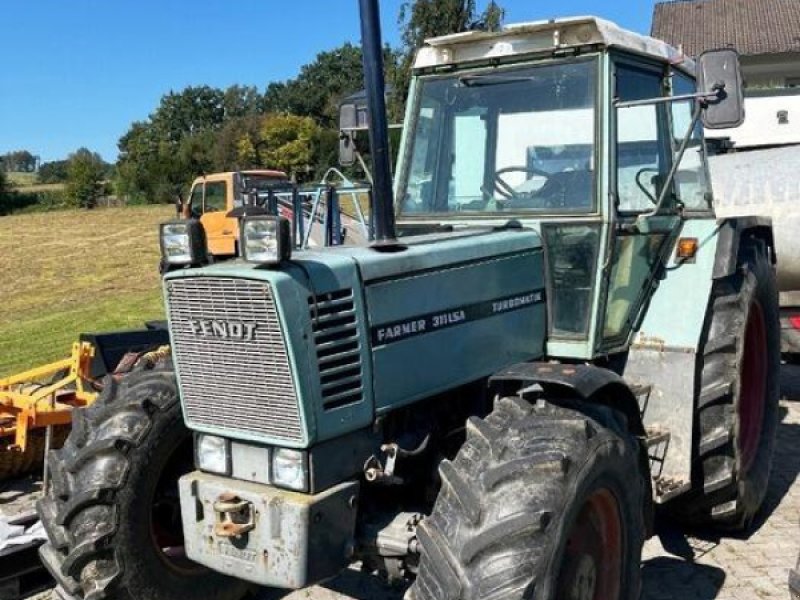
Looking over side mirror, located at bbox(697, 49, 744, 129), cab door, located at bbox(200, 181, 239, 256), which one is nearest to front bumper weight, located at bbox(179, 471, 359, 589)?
side mirror, located at bbox(697, 49, 744, 129)

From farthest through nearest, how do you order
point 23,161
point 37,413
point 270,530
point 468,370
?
point 23,161 < point 37,413 < point 468,370 < point 270,530

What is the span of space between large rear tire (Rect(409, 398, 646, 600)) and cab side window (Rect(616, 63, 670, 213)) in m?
1.34

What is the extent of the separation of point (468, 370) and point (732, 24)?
37513mm

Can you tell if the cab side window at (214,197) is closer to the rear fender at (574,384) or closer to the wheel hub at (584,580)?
the rear fender at (574,384)

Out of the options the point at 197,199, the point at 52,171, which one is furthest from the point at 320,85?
the point at 197,199

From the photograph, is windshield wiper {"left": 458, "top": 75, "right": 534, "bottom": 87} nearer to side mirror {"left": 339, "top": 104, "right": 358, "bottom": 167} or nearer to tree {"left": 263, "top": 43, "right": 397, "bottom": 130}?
side mirror {"left": 339, "top": 104, "right": 358, "bottom": 167}

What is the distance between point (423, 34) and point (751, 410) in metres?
23.9

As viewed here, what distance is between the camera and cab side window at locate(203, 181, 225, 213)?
19359mm

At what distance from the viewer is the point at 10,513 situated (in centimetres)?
564

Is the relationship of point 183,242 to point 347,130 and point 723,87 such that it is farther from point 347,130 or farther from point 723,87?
point 723,87

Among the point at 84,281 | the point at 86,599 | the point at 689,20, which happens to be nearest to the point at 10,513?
the point at 86,599

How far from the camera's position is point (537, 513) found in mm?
2994

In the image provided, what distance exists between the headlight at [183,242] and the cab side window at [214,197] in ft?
53.3

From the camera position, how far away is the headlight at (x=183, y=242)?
134 inches
